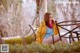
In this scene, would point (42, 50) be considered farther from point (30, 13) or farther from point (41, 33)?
point (30, 13)

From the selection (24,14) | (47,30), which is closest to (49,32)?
(47,30)

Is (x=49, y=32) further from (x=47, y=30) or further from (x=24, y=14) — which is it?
(x=24, y=14)

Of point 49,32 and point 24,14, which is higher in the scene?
point 24,14

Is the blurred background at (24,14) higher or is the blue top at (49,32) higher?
the blurred background at (24,14)

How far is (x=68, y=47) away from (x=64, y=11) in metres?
1.00

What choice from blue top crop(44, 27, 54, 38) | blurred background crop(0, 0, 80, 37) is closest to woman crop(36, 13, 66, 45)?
blue top crop(44, 27, 54, 38)

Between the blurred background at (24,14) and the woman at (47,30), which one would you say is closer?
the woman at (47,30)

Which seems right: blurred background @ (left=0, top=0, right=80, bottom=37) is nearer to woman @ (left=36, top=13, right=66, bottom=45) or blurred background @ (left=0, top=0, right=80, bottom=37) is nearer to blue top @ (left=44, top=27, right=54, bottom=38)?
woman @ (left=36, top=13, right=66, bottom=45)

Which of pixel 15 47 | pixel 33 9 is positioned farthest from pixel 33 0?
pixel 15 47

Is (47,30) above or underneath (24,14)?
underneath

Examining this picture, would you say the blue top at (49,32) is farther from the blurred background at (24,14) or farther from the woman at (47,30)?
the blurred background at (24,14)

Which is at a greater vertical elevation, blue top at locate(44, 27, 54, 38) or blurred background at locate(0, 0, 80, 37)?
blurred background at locate(0, 0, 80, 37)

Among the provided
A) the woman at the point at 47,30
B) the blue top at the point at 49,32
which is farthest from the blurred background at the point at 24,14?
the blue top at the point at 49,32

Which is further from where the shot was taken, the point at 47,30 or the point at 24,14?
the point at 24,14
